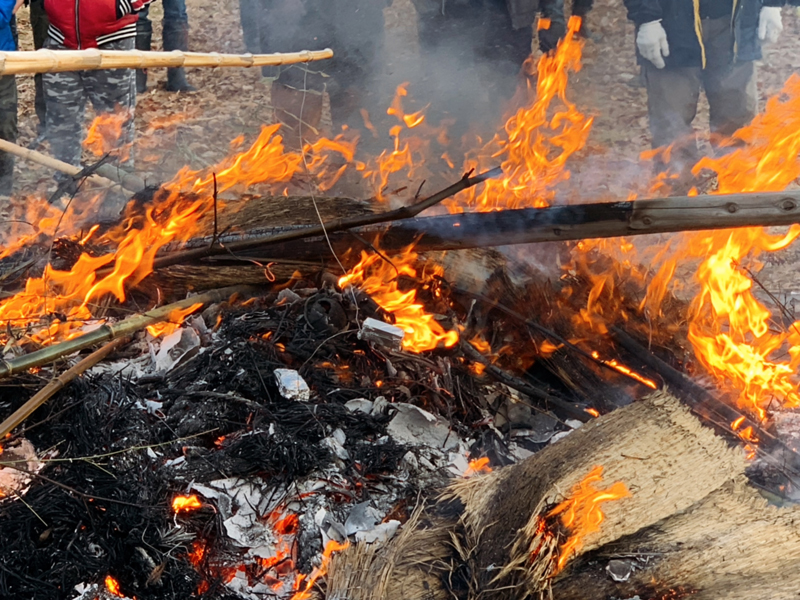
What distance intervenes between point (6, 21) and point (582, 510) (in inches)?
203

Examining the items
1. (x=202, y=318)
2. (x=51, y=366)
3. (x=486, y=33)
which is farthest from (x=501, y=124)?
(x=51, y=366)

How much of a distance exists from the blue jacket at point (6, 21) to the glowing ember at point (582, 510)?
4956mm

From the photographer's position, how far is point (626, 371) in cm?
400

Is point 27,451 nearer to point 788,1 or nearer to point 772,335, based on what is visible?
point 772,335

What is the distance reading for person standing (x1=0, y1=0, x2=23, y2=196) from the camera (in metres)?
5.76

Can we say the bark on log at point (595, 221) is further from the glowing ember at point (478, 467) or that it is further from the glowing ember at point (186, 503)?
the glowing ember at point (186, 503)

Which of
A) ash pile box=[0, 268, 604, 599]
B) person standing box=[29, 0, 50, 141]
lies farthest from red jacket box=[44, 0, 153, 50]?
ash pile box=[0, 268, 604, 599]

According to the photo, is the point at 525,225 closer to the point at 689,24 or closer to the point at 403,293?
the point at 403,293

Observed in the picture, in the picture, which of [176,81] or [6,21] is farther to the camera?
[176,81]

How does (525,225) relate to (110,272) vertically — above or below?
above

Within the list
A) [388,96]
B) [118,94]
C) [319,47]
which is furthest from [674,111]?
[118,94]

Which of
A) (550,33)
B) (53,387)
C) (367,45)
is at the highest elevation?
(550,33)

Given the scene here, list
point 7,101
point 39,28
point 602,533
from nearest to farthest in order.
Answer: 1. point 602,533
2. point 7,101
3. point 39,28

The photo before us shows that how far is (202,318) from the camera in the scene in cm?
418
